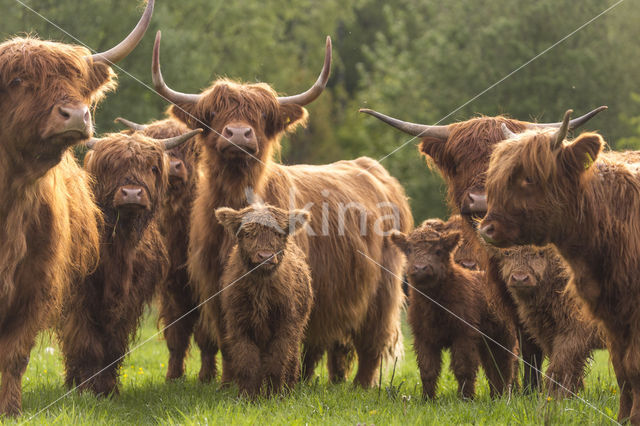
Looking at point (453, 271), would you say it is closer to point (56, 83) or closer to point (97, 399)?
point (97, 399)

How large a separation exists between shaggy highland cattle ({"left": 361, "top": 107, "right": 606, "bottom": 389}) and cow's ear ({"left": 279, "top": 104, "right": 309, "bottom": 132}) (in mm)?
632

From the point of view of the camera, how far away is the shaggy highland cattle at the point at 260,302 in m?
4.91

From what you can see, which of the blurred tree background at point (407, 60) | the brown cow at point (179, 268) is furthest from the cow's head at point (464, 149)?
the blurred tree background at point (407, 60)

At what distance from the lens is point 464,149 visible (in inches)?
213

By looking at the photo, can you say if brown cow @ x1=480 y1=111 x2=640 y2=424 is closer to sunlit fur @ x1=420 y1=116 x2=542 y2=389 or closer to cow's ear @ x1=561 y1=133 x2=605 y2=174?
cow's ear @ x1=561 y1=133 x2=605 y2=174

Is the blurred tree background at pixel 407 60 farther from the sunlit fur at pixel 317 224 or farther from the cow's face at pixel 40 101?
the cow's face at pixel 40 101

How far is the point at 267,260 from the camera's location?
4.80 metres

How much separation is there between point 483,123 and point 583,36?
17.1 metres

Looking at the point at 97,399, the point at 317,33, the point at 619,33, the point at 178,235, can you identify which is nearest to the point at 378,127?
the point at 317,33

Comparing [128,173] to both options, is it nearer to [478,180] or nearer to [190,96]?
[190,96]

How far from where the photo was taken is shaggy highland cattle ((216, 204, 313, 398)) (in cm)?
491

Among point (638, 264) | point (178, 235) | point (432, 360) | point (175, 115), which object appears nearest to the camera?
point (638, 264)

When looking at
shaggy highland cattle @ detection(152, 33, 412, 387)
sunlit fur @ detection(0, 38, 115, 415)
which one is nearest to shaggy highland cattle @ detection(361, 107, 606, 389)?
shaggy highland cattle @ detection(152, 33, 412, 387)

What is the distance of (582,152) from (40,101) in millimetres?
2645
